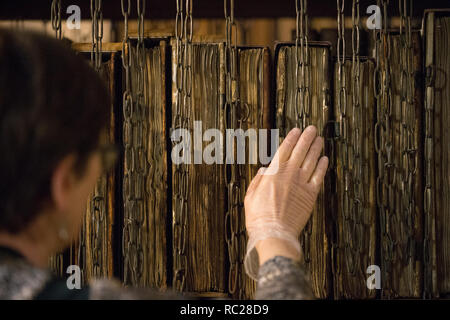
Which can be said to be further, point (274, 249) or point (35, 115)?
point (274, 249)

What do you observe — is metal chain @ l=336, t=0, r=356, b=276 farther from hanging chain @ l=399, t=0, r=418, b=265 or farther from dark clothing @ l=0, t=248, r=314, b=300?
dark clothing @ l=0, t=248, r=314, b=300

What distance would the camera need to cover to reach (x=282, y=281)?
24.9 inches

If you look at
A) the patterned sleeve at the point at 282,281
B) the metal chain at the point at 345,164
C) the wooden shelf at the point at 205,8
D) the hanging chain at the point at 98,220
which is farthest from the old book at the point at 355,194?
the hanging chain at the point at 98,220

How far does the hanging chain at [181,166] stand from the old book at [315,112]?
23 centimetres

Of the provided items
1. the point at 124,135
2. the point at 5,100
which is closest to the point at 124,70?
the point at 124,135

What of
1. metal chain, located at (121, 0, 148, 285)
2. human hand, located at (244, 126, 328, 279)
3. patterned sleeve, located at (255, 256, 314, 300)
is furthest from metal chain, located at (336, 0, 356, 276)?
metal chain, located at (121, 0, 148, 285)

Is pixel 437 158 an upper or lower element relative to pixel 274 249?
upper

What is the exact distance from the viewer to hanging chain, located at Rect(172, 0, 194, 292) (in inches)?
37.6

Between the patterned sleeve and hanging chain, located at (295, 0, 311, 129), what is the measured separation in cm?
38

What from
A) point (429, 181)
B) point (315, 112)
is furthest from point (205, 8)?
point (429, 181)

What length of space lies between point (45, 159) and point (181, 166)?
499mm

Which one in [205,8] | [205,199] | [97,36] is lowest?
[205,199]

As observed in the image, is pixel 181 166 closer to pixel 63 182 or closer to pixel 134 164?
pixel 134 164
